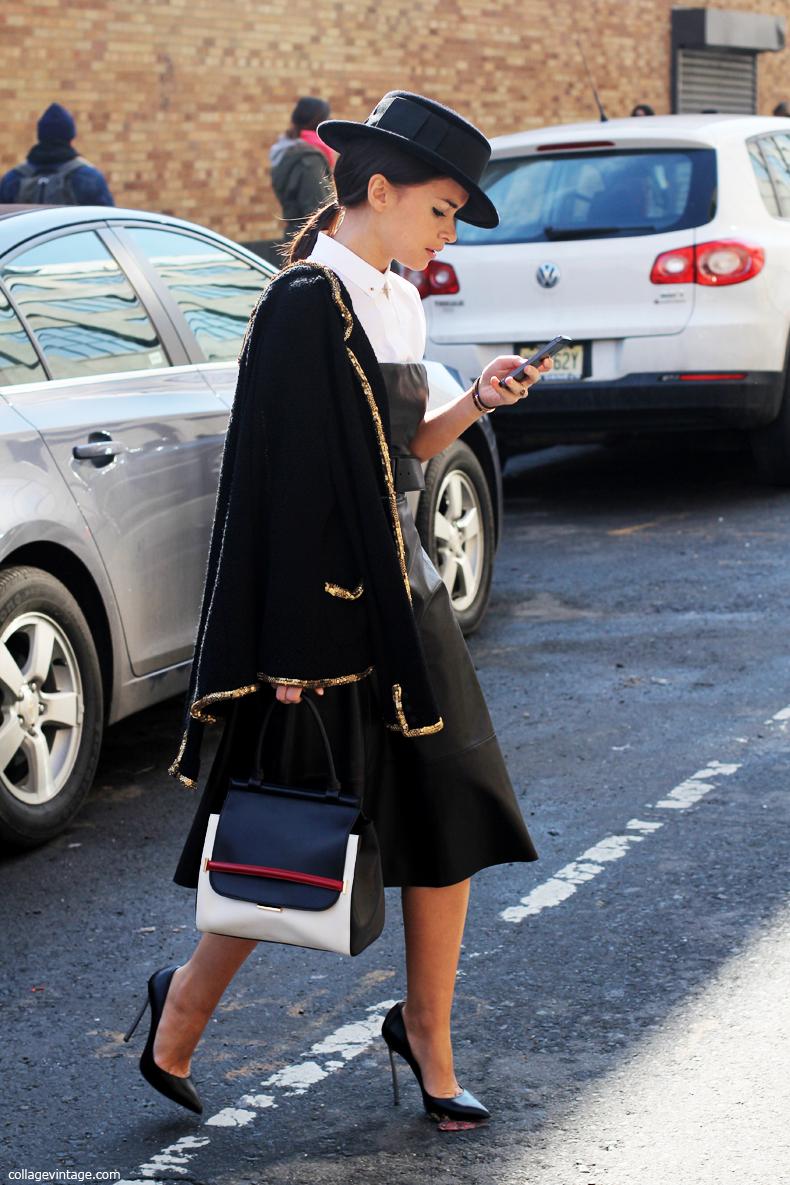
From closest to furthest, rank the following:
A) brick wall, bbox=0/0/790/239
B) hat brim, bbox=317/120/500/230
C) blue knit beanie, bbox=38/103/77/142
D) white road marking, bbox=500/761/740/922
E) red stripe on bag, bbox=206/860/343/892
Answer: red stripe on bag, bbox=206/860/343/892
hat brim, bbox=317/120/500/230
white road marking, bbox=500/761/740/922
blue knit beanie, bbox=38/103/77/142
brick wall, bbox=0/0/790/239

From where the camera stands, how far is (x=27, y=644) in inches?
200

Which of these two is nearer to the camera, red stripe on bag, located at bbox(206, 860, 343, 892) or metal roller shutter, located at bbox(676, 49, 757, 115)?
red stripe on bag, located at bbox(206, 860, 343, 892)

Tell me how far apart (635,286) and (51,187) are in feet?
10.5

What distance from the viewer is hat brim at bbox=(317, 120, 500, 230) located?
323 cm

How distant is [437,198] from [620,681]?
11.4 ft

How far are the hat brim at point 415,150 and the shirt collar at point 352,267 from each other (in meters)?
0.17

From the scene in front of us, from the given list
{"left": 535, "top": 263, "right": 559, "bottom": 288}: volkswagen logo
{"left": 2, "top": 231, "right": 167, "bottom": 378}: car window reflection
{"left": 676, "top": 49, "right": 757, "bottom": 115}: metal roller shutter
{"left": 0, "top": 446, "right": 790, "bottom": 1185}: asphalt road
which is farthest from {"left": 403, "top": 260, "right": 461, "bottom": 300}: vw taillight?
{"left": 676, "top": 49, "right": 757, "bottom": 115}: metal roller shutter

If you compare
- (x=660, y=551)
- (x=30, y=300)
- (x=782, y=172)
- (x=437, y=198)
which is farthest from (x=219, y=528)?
(x=782, y=172)

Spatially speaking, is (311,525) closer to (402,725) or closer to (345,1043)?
(402,725)

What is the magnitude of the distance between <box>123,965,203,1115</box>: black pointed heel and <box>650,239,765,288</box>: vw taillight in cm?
627

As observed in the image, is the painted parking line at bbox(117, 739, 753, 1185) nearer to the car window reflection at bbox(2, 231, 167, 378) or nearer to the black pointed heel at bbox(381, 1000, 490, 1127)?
the black pointed heel at bbox(381, 1000, 490, 1127)

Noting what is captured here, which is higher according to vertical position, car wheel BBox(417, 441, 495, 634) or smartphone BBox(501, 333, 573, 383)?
smartphone BBox(501, 333, 573, 383)

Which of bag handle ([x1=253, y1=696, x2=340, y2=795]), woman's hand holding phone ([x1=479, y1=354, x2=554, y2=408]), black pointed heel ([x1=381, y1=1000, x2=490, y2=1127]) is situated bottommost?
black pointed heel ([x1=381, y1=1000, x2=490, y2=1127])

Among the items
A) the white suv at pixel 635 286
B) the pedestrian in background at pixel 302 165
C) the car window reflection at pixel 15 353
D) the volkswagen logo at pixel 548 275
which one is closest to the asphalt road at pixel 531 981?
the car window reflection at pixel 15 353
